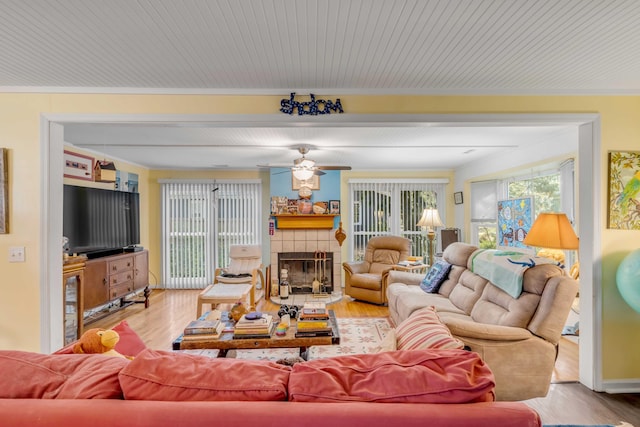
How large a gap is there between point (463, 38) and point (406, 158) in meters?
3.60

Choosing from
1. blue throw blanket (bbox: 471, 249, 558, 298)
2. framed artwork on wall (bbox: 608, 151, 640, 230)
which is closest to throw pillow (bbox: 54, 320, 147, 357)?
blue throw blanket (bbox: 471, 249, 558, 298)

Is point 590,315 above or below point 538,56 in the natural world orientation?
below

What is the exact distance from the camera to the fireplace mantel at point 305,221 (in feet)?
19.2

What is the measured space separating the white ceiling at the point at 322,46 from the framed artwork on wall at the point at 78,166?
198 centimetres

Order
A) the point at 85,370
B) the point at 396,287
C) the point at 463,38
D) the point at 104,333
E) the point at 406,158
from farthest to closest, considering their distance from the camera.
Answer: the point at 406,158, the point at 396,287, the point at 463,38, the point at 104,333, the point at 85,370

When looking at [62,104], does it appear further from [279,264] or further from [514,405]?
[279,264]

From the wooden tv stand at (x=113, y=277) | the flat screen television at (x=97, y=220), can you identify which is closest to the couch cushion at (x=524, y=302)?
the wooden tv stand at (x=113, y=277)

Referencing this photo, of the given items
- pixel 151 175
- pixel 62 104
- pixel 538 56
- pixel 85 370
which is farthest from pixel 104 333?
pixel 151 175

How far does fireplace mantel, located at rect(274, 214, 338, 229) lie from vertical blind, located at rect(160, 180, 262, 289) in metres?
0.80

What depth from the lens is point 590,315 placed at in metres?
2.65

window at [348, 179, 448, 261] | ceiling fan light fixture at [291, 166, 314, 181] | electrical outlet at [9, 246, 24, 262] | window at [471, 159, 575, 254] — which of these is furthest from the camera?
window at [348, 179, 448, 261]

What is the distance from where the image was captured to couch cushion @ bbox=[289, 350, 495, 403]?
0.99m

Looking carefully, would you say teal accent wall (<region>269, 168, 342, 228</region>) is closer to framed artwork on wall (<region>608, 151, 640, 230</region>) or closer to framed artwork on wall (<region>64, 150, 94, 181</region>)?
framed artwork on wall (<region>64, 150, 94, 181</region>)

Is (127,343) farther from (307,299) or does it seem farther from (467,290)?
(307,299)
